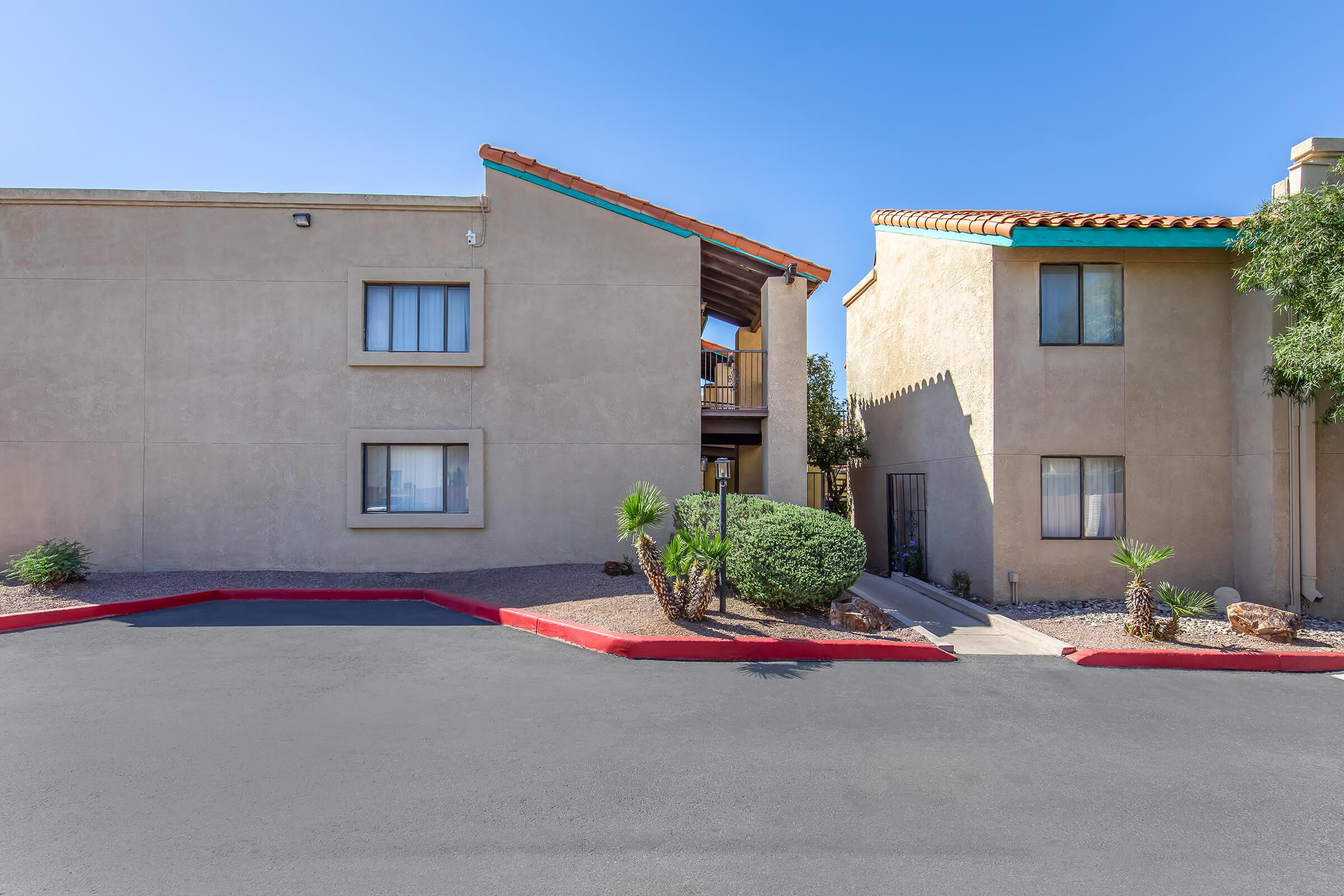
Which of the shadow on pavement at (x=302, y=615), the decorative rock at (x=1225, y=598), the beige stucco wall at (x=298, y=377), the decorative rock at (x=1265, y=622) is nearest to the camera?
the decorative rock at (x=1265, y=622)

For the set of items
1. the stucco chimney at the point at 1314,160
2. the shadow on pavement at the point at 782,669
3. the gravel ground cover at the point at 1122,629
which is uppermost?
the stucco chimney at the point at 1314,160

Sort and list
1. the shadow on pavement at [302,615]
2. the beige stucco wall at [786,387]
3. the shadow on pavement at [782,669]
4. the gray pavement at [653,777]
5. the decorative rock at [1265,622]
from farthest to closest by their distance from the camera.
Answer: the beige stucco wall at [786,387], the shadow on pavement at [302,615], the decorative rock at [1265,622], the shadow on pavement at [782,669], the gray pavement at [653,777]

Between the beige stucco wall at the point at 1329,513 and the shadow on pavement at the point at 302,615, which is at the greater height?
the beige stucco wall at the point at 1329,513

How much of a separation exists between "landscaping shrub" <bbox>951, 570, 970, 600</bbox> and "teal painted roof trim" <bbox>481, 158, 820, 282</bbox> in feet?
18.2

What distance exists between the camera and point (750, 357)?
14.4m

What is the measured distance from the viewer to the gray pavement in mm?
3623

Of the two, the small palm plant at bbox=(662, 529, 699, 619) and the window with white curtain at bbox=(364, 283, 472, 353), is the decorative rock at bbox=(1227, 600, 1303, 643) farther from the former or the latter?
the window with white curtain at bbox=(364, 283, 472, 353)

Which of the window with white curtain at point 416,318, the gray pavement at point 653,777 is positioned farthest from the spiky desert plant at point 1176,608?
the window with white curtain at point 416,318

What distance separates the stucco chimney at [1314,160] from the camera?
9.40m

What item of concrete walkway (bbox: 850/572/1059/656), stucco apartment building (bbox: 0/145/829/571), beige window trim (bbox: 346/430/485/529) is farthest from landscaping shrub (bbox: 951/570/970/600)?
beige window trim (bbox: 346/430/485/529)

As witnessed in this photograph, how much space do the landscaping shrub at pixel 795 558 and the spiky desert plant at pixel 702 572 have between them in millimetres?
429

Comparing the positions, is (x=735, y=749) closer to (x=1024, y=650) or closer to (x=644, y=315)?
(x=1024, y=650)

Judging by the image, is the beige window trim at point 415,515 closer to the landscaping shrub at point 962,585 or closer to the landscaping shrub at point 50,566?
the landscaping shrub at point 50,566

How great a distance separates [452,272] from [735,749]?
9697 mm
